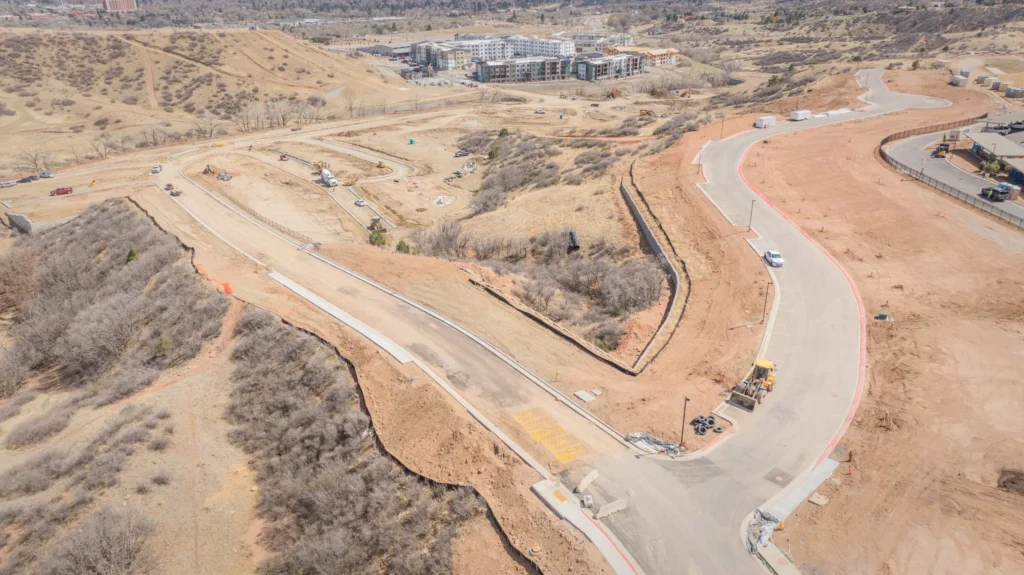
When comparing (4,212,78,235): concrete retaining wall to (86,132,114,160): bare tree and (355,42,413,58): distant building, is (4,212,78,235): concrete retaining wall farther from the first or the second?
(355,42,413,58): distant building

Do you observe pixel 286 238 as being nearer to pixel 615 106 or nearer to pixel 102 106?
pixel 615 106

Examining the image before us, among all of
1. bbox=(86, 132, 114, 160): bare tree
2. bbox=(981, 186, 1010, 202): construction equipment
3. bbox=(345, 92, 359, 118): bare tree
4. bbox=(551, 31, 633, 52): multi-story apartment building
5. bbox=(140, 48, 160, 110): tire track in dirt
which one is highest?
bbox=(551, 31, 633, 52): multi-story apartment building

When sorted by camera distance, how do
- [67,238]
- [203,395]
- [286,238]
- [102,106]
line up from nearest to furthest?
[203,395] → [286,238] → [67,238] → [102,106]

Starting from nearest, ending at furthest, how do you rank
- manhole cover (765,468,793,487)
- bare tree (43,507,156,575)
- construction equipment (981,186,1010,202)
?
bare tree (43,507,156,575)
manhole cover (765,468,793,487)
construction equipment (981,186,1010,202)

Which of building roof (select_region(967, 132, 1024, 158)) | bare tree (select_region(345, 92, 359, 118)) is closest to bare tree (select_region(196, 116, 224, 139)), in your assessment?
bare tree (select_region(345, 92, 359, 118))

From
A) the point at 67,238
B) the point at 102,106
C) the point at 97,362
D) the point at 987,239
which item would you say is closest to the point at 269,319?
the point at 97,362

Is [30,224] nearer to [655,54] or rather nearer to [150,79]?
[150,79]

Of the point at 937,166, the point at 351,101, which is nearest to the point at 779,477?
the point at 937,166
